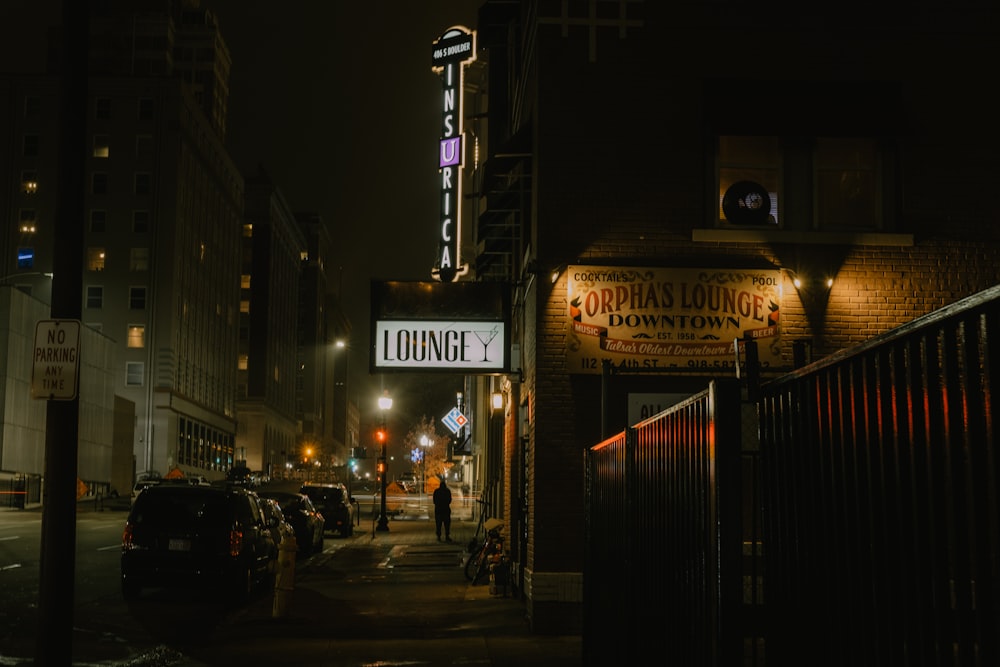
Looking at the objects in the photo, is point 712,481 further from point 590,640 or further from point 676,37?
point 676,37

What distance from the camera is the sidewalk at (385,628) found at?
37.5 feet

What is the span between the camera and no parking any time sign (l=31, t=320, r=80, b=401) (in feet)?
27.2

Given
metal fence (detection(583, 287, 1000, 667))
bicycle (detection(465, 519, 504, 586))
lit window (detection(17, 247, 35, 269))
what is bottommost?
bicycle (detection(465, 519, 504, 586))

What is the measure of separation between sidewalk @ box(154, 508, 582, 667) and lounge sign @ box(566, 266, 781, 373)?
3358mm

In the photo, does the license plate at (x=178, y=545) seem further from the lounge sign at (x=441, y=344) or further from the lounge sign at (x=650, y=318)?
the lounge sign at (x=650, y=318)

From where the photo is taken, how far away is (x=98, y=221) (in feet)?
288

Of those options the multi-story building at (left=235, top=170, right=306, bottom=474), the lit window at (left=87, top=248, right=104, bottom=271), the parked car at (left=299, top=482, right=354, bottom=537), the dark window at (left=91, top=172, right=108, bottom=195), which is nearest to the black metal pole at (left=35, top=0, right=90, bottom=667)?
the parked car at (left=299, top=482, right=354, bottom=537)

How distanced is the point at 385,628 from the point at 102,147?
8251 cm

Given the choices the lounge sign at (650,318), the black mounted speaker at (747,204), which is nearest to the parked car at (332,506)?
the lounge sign at (650,318)

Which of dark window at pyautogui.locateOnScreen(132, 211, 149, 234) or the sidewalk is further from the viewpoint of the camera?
dark window at pyautogui.locateOnScreen(132, 211, 149, 234)

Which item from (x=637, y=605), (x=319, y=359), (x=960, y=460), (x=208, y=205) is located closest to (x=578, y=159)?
(x=637, y=605)

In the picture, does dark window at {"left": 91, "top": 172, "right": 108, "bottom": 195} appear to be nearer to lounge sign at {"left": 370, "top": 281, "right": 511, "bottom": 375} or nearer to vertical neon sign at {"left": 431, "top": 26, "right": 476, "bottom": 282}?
vertical neon sign at {"left": 431, "top": 26, "right": 476, "bottom": 282}

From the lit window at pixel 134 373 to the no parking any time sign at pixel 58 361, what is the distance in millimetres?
82227

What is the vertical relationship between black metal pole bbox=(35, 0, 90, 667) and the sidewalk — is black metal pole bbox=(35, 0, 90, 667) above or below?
above
